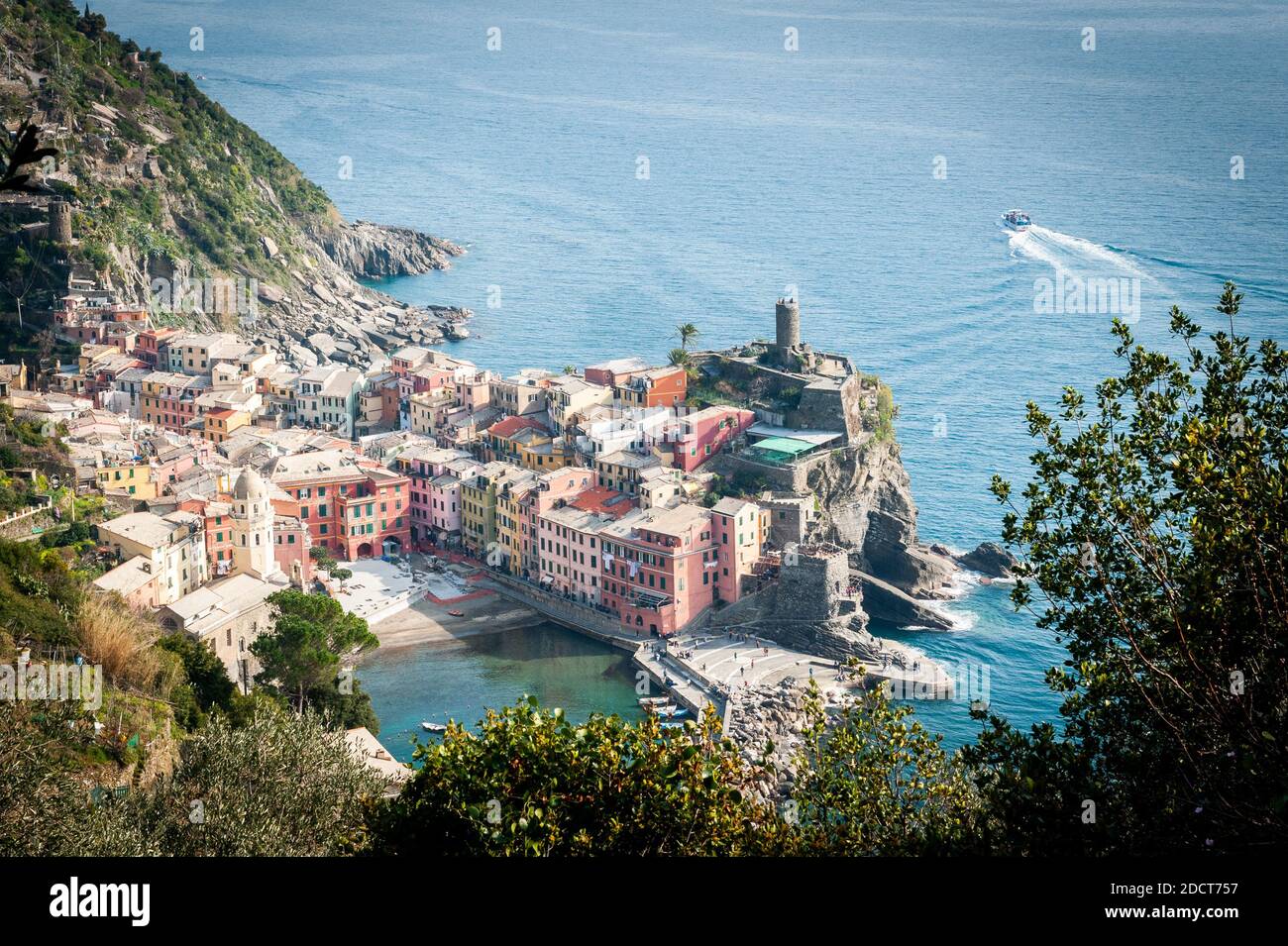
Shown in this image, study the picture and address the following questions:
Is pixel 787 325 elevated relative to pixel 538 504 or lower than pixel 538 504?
elevated

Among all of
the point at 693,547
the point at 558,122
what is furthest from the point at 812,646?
the point at 558,122

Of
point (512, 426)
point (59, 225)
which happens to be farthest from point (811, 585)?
point (59, 225)

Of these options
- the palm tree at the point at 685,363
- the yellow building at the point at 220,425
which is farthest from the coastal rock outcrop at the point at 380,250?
the palm tree at the point at 685,363

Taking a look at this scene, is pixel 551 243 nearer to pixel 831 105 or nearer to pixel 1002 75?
pixel 831 105

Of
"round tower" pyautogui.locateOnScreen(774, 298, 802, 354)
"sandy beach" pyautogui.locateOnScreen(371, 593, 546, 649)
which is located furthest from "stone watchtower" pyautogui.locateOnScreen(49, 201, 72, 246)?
"round tower" pyautogui.locateOnScreen(774, 298, 802, 354)

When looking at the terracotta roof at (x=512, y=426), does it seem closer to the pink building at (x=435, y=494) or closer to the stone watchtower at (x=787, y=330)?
the pink building at (x=435, y=494)

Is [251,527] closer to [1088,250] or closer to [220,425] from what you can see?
[220,425]
